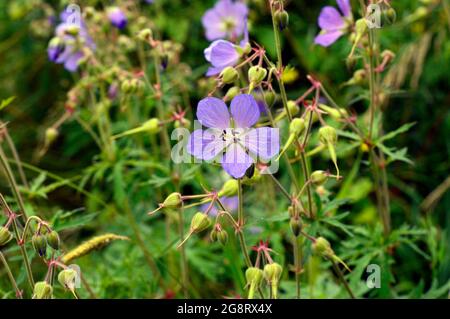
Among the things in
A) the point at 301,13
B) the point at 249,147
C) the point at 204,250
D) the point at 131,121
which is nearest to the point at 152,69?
the point at 131,121

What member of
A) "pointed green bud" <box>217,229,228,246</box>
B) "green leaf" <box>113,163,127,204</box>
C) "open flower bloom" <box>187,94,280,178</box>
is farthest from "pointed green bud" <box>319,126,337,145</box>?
"green leaf" <box>113,163,127,204</box>

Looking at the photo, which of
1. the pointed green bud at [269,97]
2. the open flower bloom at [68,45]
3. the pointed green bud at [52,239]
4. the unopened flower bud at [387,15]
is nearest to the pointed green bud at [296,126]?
the pointed green bud at [269,97]

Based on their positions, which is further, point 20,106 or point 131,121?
point 20,106

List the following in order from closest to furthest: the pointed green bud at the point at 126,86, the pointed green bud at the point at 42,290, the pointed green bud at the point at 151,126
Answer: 1. the pointed green bud at the point at 42,290
2. the pointed green bud at the point at 151,126
3. the pointed green bud at the point at 126,86

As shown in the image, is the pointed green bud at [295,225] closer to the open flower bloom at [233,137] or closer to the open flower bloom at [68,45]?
the open flower bloom at [233,137]

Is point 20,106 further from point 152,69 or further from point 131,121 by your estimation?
point 131,121

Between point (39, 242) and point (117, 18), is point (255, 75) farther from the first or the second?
point (117, 18)
